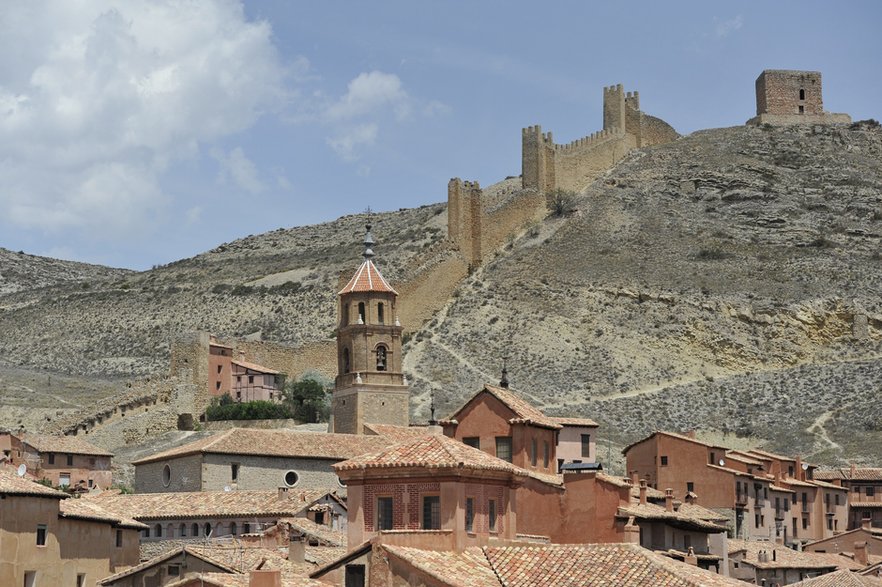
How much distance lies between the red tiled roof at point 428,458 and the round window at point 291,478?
29.4m

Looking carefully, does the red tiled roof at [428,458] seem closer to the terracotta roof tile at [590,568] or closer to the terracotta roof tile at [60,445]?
the terracotta roof tile at [590,568]

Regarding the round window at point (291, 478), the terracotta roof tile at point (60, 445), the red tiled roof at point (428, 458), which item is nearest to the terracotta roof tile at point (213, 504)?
the round window at point (291, 478)

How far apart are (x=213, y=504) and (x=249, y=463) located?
26.8 feet

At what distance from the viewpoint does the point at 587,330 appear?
97.9 m

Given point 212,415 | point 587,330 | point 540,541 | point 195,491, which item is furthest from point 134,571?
point 587,330

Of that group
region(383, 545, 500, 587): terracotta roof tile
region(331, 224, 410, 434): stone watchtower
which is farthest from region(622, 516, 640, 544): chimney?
region(331, 224, 410, 434): stone watchtower

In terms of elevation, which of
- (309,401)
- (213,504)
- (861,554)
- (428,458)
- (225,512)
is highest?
(309,401)

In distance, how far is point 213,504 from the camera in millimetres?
52250

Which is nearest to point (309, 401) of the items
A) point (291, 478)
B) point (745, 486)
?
point (291, 478)

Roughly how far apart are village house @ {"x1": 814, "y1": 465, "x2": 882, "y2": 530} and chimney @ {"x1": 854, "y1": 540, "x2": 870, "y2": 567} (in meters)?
11.3

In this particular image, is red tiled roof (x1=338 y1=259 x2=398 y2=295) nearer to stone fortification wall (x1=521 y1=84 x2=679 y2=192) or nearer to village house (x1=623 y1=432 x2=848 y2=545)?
village house (x1=623 y1=432 x2=848 y2=545)

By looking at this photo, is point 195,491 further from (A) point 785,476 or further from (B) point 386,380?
(A) point 785,476

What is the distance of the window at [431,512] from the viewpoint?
29312mm

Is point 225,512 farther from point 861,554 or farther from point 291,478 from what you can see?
point 861,554
